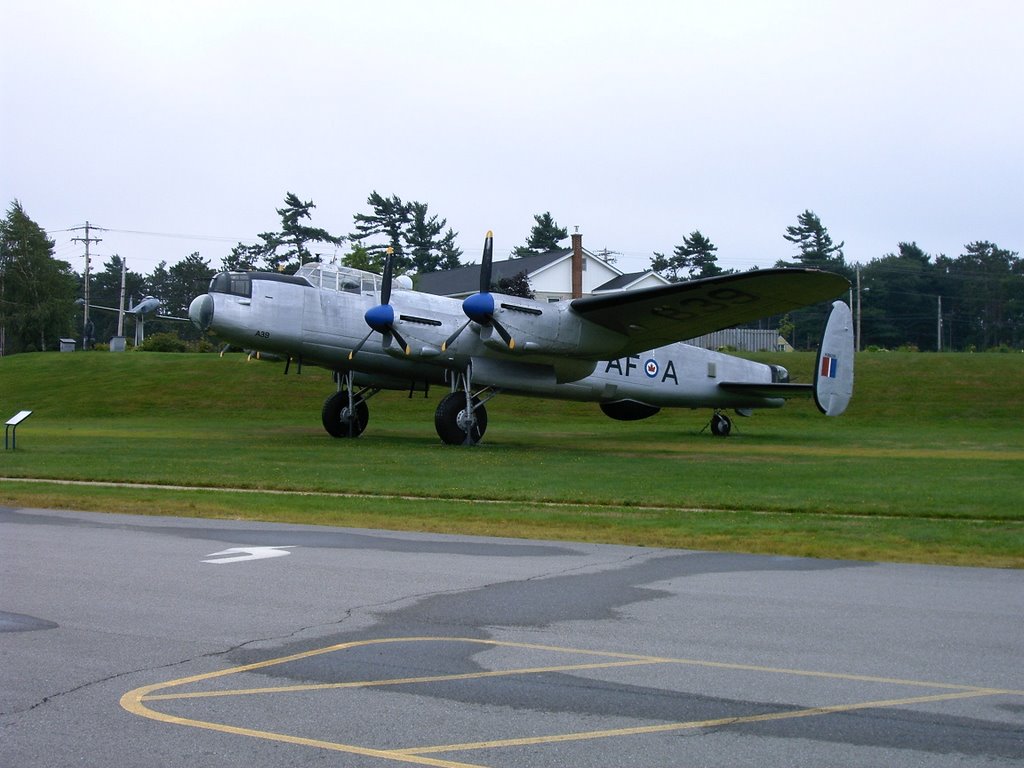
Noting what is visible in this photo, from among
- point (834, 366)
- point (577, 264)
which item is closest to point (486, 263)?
point (834, 366)

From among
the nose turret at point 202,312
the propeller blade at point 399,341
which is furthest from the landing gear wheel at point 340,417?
the nose turret at point 202,312

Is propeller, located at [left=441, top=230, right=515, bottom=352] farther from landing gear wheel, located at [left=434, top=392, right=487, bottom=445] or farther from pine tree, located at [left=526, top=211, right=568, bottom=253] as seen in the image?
pine tree, located at [left=526, top=211, right=568, bottom=253]

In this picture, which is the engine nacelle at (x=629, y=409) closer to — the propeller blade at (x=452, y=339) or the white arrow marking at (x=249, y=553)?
the propeller blade at (x=452, y=339)

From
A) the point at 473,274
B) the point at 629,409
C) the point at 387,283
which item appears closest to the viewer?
the point at 387,283

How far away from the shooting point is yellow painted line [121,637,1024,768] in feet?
17.4

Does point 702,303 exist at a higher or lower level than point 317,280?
lower

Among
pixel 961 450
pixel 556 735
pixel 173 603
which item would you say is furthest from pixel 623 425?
pixel 556 735

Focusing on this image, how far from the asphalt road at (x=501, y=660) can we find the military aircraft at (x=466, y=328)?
15.7 metres

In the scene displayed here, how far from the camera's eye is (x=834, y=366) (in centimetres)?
3250

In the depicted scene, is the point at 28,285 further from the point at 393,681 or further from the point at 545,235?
the point at 393,681

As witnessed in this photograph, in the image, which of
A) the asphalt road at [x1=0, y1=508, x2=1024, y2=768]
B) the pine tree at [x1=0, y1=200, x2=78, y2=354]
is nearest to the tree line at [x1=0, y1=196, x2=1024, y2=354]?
the pine tree at [x1=0, y1=200, x2=78, y2=354]

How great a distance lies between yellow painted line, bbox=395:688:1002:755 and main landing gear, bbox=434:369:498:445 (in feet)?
73.6

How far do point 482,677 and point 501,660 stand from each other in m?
0.45

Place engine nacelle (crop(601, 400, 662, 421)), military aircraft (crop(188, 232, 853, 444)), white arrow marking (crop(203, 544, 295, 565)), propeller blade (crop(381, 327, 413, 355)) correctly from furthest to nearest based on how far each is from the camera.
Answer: engine nacelle (crop(601, 400, 662, 421)), propeller blade (crop(381, 327, 413, 355)), military aircraft (crop(188, 232, 853, 444)), white arrow marking (crop(203, 544, 295, 565))
